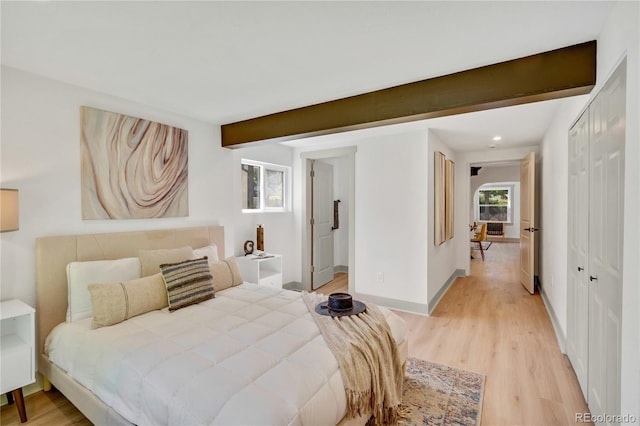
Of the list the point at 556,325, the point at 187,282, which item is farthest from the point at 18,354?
the point at 556,325

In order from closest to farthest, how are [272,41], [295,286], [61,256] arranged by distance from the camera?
1. [272,41]
2. [61,256]
3. [295,286]

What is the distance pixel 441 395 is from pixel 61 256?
3.04 metres

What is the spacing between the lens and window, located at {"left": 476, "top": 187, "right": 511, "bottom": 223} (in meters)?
12.0

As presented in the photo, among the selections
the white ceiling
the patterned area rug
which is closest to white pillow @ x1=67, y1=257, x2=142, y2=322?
the white ceiling

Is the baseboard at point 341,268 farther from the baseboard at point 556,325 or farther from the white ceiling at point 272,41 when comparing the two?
the white ceiling at point 272,41

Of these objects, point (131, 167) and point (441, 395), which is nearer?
point (441, 395)

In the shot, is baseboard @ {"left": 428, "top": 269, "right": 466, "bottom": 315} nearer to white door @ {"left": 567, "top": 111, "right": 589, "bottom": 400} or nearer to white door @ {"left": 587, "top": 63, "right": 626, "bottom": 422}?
white door @ {"left": 567, "top": 111, "right": 589, "bottom": 400}

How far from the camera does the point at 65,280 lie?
2.34 metres

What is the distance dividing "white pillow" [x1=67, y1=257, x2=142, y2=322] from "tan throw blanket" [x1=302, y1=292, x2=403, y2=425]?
65.0 inches

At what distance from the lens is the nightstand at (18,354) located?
73.9 inches

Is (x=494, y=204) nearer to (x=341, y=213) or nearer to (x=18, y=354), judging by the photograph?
(x=341, y=213)

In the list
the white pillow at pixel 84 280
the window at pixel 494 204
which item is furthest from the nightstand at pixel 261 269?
the window at pixel 494 204

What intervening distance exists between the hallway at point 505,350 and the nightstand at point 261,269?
1749mm

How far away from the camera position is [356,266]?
4.39 m
